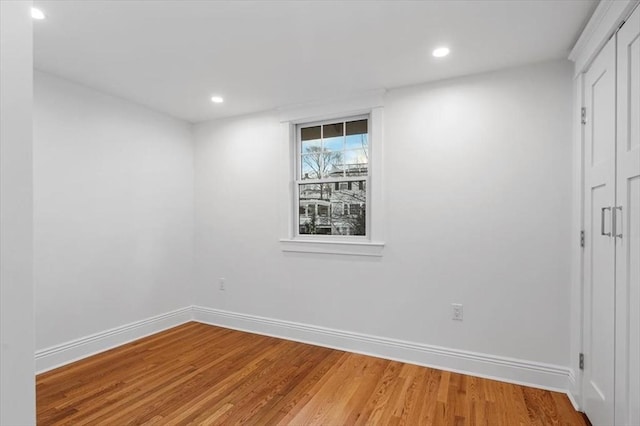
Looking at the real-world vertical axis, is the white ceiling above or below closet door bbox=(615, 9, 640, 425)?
above

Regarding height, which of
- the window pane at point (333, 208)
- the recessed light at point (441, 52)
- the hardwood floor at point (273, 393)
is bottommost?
the hardwood floor at point (273, 393)

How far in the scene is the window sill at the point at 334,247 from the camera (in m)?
3.10

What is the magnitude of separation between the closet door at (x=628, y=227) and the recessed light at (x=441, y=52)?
0.94 metres

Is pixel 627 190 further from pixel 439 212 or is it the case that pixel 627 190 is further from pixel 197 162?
pixel 197 162

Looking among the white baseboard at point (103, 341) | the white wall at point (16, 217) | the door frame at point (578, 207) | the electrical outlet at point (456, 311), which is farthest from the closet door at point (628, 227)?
the white baseboard at point (103, 341)

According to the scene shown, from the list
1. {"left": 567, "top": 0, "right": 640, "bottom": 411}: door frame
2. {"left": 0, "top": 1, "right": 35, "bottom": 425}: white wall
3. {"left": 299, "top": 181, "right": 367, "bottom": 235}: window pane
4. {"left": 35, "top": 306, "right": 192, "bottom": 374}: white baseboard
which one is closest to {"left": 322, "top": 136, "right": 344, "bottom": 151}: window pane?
{"left": 299, "top": 181, "right": 367, "bottom": 235}: window pane

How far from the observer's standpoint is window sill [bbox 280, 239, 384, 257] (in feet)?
10.2

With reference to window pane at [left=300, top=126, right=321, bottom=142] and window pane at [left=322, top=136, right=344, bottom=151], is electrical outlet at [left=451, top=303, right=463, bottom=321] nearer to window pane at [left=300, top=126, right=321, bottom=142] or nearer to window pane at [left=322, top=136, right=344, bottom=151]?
window pane at [left=322, top=136, right=344, bottom=151]

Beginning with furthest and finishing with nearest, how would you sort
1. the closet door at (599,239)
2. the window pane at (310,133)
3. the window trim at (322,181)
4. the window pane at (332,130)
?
the window pane at (310,133) < the window pane at (332,130) < the window trim at (322,181) < the closet door at (599,239)

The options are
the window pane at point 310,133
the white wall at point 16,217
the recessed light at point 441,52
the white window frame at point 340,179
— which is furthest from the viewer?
the window pane at point 310,133

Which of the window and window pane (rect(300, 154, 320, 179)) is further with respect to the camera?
window pane (rect(300, 154, 320, 179))

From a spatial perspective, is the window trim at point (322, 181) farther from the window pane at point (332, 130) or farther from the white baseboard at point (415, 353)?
the white baseboard at point (415, 353)

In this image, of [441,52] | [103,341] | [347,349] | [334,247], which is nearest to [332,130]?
[334,247]

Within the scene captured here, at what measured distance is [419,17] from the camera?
198 cm
